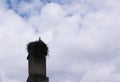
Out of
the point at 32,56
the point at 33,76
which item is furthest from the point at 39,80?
the point at 32,56

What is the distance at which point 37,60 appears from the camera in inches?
548

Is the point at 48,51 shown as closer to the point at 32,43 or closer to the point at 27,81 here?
the point at 32,43

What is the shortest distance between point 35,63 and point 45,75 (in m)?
0.70

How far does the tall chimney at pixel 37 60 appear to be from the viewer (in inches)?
527

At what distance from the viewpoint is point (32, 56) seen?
1400 cm

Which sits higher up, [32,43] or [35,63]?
[32,43]

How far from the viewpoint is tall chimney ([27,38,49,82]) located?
13.4 m

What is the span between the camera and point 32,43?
14320 mm

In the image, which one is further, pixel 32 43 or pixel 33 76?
pixel 32 43

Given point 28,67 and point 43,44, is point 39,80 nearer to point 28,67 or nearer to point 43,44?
point 28,67

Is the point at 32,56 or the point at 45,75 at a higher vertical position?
the point at 32,56

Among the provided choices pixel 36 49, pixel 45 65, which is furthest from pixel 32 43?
pixel 45 65

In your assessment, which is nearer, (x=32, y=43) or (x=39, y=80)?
(x=39, y=80)

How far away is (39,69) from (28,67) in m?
0.60
